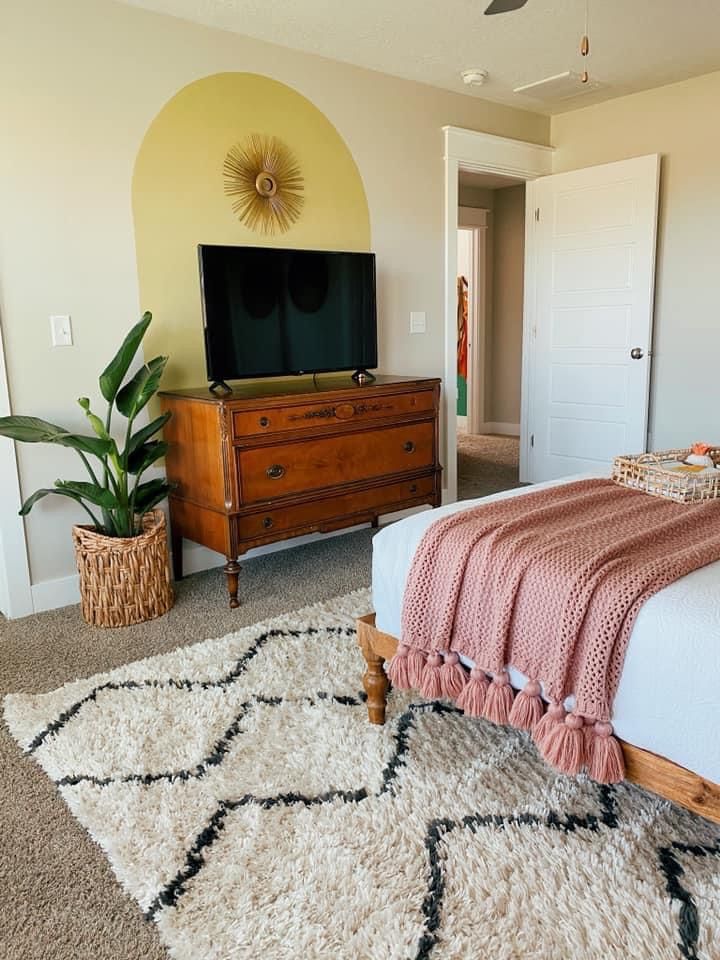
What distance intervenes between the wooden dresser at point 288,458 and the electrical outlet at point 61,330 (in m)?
0.49

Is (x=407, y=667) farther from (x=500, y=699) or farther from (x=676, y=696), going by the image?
(x=676, y=696)

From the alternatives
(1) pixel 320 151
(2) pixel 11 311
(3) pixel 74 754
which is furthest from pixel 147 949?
(1) pixel 320 151

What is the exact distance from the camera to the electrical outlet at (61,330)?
314cm

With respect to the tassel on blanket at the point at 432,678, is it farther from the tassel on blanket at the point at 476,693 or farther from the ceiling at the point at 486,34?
the ceiling at the point at 486,34

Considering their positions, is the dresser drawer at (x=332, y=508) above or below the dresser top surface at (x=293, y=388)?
below

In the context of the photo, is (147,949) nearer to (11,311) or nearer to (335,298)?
(11,311)

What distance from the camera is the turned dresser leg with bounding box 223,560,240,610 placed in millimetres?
3236

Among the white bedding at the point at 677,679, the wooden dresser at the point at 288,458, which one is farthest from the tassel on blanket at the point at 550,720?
the wooden dresser at the point at 288,458

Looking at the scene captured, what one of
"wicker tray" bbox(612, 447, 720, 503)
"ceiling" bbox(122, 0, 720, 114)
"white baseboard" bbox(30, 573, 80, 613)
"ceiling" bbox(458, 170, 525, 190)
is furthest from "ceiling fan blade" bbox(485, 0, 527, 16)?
"ceiling" bbox(458, 170, 525, 190)

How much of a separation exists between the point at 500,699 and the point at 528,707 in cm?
8

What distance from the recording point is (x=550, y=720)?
1642 millimetres

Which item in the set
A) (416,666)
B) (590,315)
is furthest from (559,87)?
(416,666)

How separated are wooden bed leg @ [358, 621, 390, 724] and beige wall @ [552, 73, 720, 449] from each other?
3247mm

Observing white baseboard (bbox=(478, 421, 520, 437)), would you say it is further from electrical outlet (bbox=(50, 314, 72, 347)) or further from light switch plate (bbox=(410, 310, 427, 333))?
electrical outlet (bbox=(50, 314, 72, 347))
